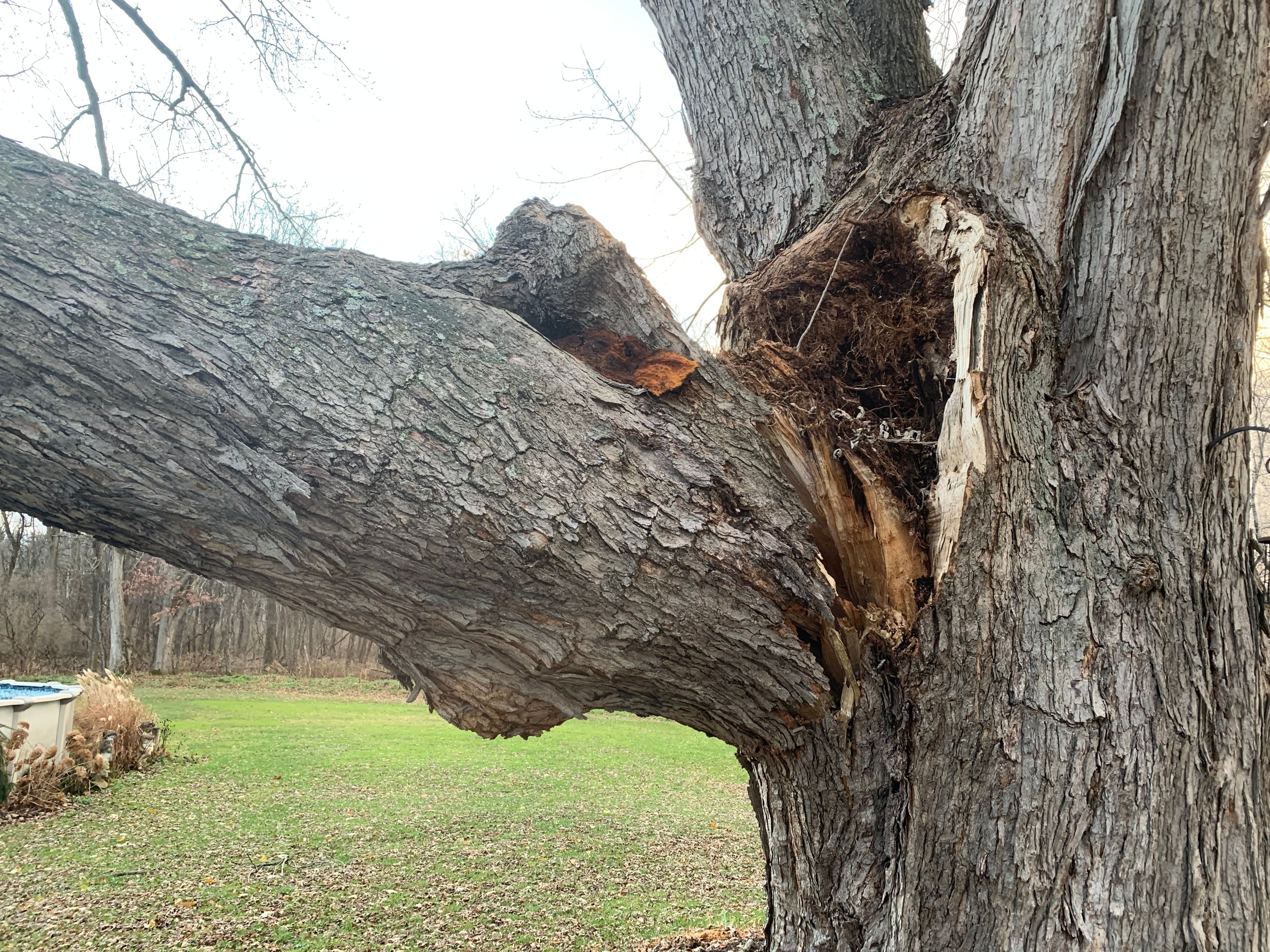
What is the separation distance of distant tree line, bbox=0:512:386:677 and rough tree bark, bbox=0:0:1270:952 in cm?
1922

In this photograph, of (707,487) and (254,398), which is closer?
(254,398)

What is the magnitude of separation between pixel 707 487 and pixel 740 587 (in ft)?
0.86

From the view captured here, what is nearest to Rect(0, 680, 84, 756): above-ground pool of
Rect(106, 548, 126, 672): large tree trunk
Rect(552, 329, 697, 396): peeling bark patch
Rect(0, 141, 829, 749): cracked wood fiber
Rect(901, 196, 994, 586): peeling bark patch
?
Rect(0, 141, 829, 749): cracked wood fiber

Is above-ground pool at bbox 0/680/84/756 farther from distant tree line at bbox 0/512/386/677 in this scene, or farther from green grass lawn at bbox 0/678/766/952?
distant tree line at bbox 0/512/386/677

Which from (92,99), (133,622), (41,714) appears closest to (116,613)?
(133,622)

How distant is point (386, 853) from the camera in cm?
589

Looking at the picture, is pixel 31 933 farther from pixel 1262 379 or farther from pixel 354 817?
pixel 1262 379

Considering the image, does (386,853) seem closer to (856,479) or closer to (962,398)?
(856,479)

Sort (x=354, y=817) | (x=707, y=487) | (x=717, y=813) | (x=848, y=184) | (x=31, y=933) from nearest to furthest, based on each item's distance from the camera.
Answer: (x=707, y=487)
(x=848, y=184)
(x=31, y=933)
(x=354, y=817)
(x=717, y=813)

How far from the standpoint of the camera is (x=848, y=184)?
2.58m

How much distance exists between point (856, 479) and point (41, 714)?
871 centimetres

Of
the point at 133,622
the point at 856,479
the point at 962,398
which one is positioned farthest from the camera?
the point at 133,622

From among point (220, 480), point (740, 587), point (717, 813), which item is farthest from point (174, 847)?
point (740, 587)

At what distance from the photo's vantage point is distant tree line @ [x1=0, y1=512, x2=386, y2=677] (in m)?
19.1
